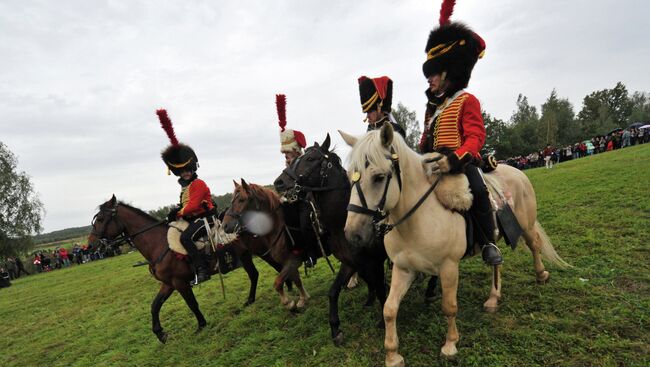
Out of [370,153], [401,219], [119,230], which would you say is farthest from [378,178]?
[119,230]

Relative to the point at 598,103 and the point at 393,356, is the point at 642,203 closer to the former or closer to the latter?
the point at 393,356

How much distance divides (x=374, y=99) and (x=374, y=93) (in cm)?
10

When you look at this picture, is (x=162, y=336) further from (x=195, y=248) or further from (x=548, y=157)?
(x=548, y=157)

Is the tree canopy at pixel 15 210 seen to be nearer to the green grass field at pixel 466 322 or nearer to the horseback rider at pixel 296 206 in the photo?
the green grass field at pixel 466 322

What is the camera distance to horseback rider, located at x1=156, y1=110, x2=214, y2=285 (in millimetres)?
6168

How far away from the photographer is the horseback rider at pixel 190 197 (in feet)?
20.2

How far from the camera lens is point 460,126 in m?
3.68

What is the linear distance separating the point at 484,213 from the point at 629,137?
34.7 meters

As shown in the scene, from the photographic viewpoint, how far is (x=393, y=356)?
341 centimetres

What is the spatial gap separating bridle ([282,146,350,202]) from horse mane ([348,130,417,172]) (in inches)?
66.2

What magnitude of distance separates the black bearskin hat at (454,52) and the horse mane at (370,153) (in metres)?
1.42

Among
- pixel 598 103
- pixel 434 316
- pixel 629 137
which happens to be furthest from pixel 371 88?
pixel 598 103

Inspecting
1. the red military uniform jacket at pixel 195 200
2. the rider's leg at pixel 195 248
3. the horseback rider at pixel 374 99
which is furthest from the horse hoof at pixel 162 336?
the horseback rider at pixel 374 99

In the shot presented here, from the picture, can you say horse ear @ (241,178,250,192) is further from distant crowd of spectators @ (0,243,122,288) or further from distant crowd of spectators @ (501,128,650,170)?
distant crowd of spectators @ (501,128,650,170)
